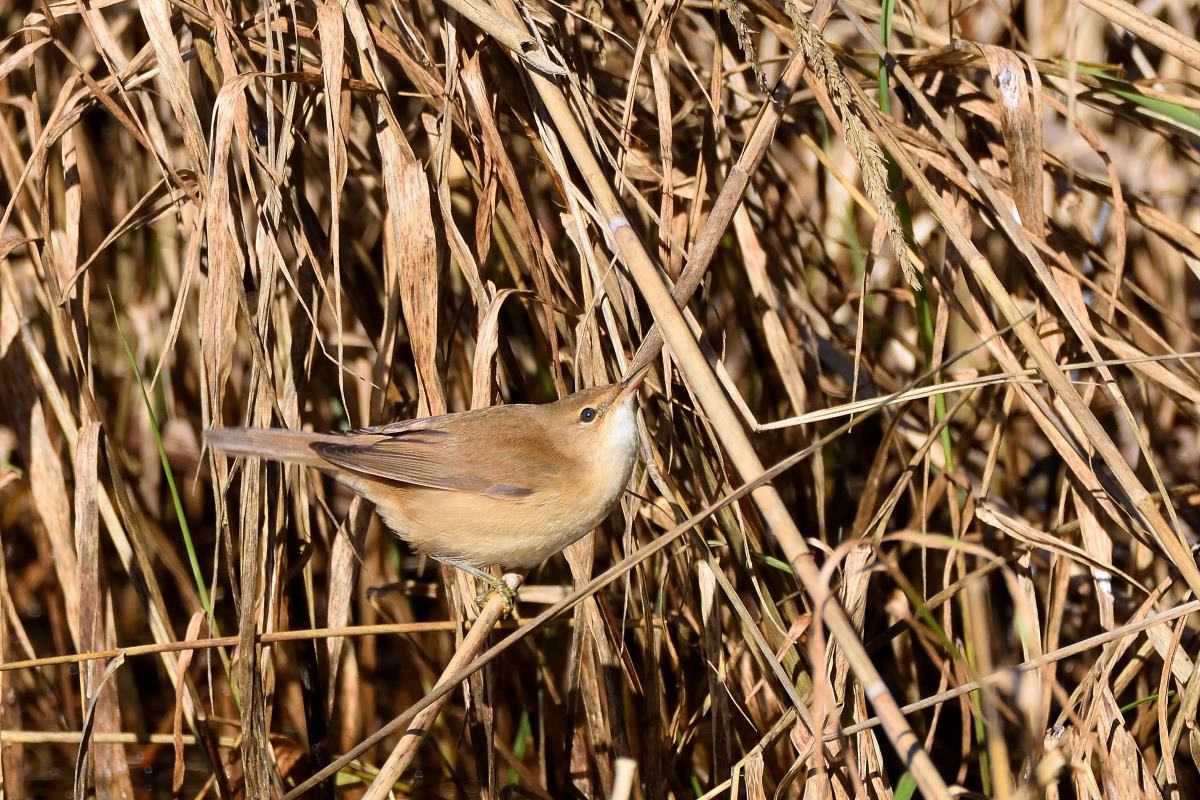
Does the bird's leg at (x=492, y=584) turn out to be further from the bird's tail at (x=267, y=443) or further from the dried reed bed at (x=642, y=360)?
the bird's tail at (x=267, y=443)

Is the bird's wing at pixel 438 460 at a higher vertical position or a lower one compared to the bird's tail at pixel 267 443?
lower

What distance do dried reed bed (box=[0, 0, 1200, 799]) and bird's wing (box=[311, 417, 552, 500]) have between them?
0.09 m

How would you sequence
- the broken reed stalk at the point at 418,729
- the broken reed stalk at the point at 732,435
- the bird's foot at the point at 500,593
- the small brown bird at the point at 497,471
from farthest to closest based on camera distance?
1. the bird's foot at the point at 500,593
2. the small brown bird at the point at 497,471
3. the broken reed stalk at the point at 418,729
4. the broken reed stalk at the point at 732,435

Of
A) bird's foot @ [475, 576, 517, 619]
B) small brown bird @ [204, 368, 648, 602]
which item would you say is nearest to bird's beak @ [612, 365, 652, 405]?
small brown bird @ [204, 368, 648, 602]

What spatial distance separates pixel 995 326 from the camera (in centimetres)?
255

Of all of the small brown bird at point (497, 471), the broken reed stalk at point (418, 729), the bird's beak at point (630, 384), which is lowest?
the broken reed stalk at point (418, 729)

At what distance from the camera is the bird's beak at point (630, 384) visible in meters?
2.14

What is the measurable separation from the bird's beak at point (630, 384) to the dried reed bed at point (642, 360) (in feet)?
0.23

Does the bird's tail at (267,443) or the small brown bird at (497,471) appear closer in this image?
the bird's tail at (267,443)

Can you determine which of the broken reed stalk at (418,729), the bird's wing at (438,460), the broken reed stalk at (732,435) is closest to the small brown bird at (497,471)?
the bird's wing at (438,460)

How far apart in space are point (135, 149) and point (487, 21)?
5.91ft

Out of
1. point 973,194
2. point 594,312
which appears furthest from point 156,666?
point 973,194

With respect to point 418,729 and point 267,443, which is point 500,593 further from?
point 267,443

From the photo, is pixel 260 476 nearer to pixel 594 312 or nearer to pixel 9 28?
pixel 594 312
